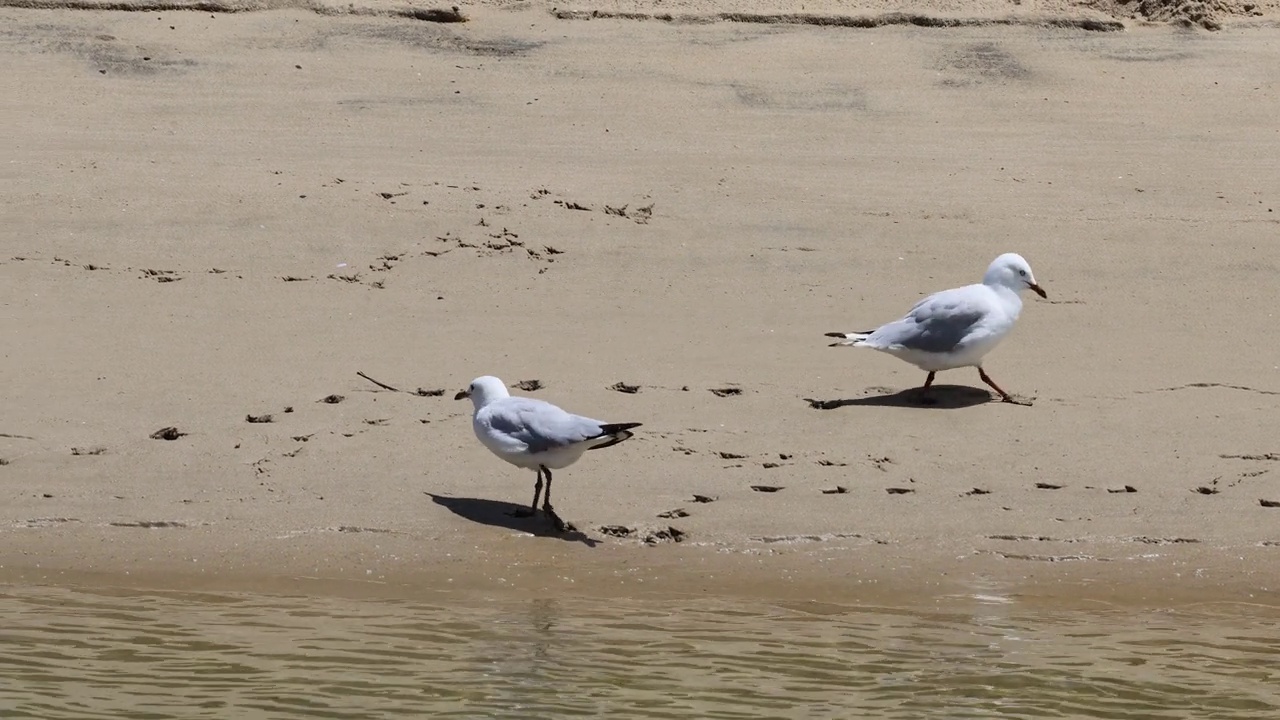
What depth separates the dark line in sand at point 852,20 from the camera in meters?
11.4

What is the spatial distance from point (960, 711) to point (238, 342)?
12.7ft

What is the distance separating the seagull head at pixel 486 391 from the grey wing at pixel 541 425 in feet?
0.43

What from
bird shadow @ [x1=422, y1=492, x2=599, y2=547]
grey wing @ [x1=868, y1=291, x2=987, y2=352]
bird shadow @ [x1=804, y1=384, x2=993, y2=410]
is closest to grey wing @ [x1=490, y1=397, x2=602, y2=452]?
bird shadow @ [x1=422, y1=492, x2=599, y2=547]

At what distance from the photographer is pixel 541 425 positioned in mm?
6613

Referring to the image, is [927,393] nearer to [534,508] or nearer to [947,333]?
[947,333]

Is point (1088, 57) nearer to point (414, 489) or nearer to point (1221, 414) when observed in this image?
point (1221, 414)

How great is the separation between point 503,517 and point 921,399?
1.98 m

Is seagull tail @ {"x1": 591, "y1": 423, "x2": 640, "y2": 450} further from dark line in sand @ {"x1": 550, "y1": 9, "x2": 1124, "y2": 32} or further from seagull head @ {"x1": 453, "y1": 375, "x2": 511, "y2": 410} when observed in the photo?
dark line in sand @ {"x1": 550, "y1": 9, "x2": 1124, "y2": 32}

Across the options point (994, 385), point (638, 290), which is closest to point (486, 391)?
point (638, 290)

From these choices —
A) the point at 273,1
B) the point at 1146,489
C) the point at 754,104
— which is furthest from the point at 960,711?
the point at 273,1

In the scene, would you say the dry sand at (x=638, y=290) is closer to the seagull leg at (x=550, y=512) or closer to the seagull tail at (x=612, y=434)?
the seagull leg at (x=550, y=512)

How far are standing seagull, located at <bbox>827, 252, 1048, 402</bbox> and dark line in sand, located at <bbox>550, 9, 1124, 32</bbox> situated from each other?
3985mm

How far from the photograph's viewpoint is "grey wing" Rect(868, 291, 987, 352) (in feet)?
25.1

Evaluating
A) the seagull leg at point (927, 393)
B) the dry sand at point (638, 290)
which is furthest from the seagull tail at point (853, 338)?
the seagull leg at point (927, 393)
